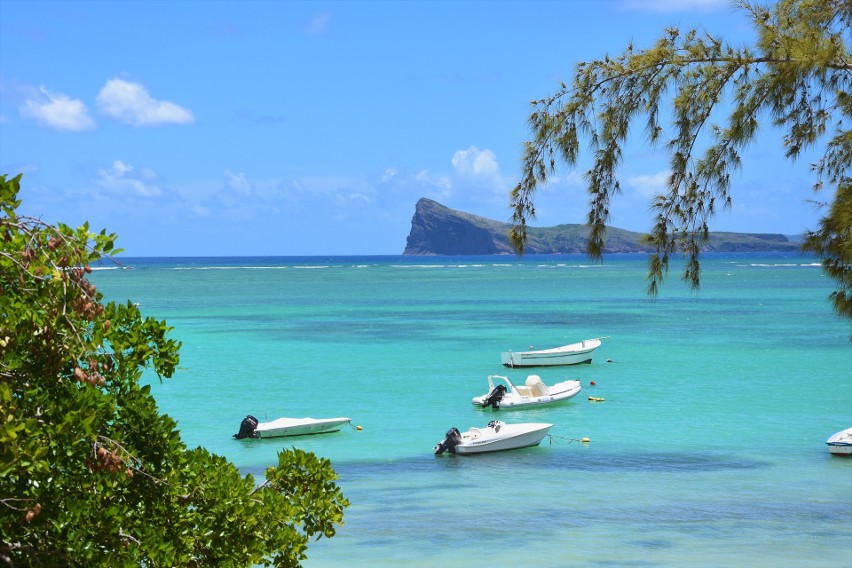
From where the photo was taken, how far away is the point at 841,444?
21.2 meters

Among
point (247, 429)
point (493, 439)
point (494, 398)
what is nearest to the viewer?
point (493, 439)

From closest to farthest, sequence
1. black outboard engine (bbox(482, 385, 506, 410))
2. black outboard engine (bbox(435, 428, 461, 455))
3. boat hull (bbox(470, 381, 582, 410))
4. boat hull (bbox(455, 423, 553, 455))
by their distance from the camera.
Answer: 1. black outboard engine (bbox(435, 428, 461, 455))
2. boat hull (bbox(455, 423, 553, 455))
3. black outboard engine (bbox(482, 385, 506, 410))
4. boat hull (bbox(470, 381, 582, 410))

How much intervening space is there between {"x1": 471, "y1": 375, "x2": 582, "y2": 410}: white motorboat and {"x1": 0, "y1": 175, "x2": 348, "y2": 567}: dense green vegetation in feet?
71.2

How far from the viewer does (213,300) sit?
3031 inches

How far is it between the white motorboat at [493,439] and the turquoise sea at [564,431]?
0.97 feet

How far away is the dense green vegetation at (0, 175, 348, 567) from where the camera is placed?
4.86m

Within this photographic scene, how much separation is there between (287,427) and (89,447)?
19540 millimetres

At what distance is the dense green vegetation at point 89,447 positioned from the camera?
4859 mm

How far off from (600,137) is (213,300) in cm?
7052

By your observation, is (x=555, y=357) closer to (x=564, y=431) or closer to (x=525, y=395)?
(x=525, y=395)

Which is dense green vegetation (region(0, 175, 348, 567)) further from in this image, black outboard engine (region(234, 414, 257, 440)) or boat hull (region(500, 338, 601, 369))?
boat hull (region(500, 338, 601, 369))

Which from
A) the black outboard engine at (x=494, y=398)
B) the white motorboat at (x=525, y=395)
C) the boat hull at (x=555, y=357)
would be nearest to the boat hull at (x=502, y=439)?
the black outboard engine at (x=494, y=398)

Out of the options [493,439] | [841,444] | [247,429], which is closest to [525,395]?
[493,439]

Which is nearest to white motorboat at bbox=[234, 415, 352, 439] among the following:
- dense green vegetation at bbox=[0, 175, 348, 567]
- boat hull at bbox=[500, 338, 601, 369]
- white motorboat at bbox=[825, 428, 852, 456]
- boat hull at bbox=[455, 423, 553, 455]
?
boat hull at bbox=[455, 423, 553, 455]
